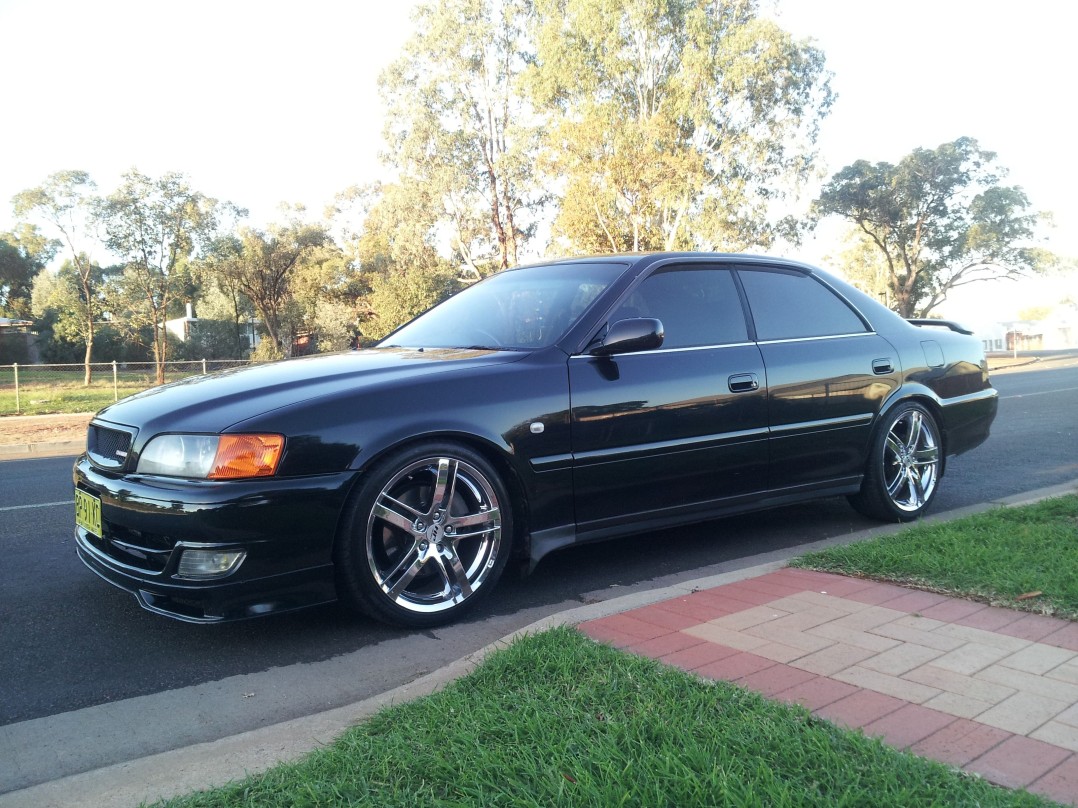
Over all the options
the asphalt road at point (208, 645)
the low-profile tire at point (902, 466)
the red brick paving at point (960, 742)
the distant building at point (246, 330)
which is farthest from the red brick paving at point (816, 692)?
the distant building at point (246, 330)

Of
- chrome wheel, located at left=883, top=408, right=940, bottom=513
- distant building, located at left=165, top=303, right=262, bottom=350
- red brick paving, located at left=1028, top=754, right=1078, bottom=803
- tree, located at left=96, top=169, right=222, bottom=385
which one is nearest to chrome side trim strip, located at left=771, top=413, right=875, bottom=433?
chrome wheel, located at left=883, top=408, right=940, bottom=513

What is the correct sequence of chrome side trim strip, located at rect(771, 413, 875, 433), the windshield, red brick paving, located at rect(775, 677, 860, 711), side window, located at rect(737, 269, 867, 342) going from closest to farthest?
red brick paving, located at rect(775, 677, 860, 711) < the windshield < chrome side trim strip, located at rect(771, 413, 875, 433) < side window, located at rect(737, 269, 867, 342)

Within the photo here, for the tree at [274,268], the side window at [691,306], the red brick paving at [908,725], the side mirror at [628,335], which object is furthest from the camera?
the tree at [274,268]

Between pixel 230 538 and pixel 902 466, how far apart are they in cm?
410

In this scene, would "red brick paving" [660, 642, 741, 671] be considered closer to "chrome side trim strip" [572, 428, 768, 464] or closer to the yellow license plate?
"chrome side trim strip" [572, 428, 768, 464]

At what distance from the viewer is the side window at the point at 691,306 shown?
4.72 metres

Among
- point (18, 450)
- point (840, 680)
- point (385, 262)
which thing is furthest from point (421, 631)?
point (385, 262)

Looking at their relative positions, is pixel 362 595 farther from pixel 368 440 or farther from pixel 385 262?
pixel 385 262

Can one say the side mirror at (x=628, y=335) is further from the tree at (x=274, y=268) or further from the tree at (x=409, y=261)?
the tree at (x=274, y=268)

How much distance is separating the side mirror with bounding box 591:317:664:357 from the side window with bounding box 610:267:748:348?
30 centimetres

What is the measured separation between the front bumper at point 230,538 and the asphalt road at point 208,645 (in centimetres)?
25

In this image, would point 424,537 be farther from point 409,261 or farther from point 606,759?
point 409,261

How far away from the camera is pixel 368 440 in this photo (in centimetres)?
362

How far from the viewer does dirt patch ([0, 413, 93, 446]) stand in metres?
14.4
